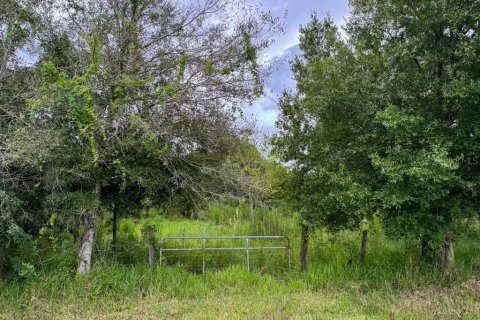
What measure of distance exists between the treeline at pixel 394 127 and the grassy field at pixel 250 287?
76cm

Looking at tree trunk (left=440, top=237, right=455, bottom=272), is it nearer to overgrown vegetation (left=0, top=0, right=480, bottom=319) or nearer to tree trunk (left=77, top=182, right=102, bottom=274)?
overgrown vegetation (left=0, top=0, right=480, bottom=319)

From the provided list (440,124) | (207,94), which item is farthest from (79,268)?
(440,124)

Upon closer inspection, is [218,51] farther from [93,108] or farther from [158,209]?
[158,209]

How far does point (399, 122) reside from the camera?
257 inches

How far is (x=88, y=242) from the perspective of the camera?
25.1ft

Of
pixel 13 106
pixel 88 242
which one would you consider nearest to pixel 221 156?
pixel 88 242

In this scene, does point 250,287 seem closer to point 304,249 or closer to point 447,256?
point 304,249

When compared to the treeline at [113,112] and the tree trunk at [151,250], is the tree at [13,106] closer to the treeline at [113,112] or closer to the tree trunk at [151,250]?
the treeline at [113,112]

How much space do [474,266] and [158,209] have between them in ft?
21.1

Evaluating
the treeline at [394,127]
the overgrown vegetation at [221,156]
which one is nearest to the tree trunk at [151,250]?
the overgrown vegetation at [221,156]

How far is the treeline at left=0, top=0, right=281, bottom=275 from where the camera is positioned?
6777mm

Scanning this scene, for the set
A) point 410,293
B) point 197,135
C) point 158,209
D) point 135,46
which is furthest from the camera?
point 158,209

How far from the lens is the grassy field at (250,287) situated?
19.4 feet

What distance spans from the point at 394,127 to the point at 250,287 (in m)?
3.71
